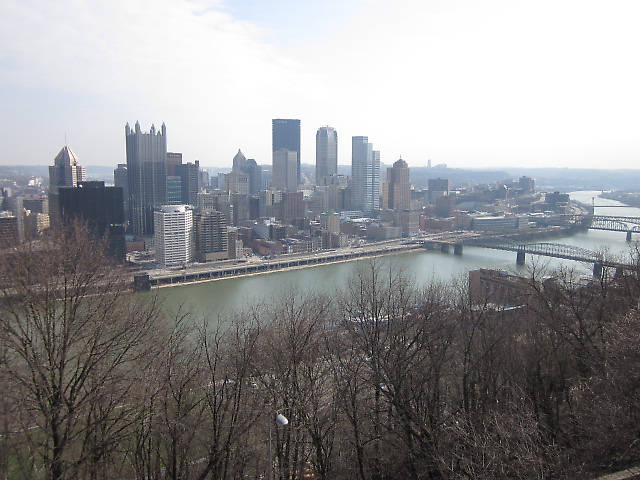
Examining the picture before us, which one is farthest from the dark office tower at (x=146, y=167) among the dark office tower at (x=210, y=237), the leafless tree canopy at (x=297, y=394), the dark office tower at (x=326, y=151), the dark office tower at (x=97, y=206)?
the leafless tree canopy at (x=297, y=394)

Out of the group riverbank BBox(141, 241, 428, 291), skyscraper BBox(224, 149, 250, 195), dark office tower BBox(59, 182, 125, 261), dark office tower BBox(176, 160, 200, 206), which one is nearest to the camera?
riverbank BBox(141, 241, 428, 291)

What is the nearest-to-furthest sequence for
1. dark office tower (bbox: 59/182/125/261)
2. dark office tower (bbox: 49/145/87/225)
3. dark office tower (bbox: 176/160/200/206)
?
dark office tower (bbox: 59/182/125/261) → dark office tower (bbox: 49/145/87/225) → dark office tower (bbox: 176/160/200/206)

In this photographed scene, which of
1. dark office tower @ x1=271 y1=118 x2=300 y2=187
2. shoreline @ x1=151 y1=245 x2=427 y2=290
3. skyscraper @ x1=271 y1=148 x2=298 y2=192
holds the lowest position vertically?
shoreline @ x1=151 y1=245 x2=427 y2=290

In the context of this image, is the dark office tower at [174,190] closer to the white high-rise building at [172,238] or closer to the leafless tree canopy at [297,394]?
the white high-rise building at [172,238]

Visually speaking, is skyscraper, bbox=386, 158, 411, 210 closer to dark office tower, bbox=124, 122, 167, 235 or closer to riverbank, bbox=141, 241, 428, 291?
riverbank, bbox=141, 241, 428, 291

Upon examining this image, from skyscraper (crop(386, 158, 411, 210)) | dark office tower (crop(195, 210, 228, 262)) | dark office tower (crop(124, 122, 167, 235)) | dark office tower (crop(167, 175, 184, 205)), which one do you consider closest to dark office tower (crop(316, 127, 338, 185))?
skyscraper (crop(386, 158, 411, 210))
